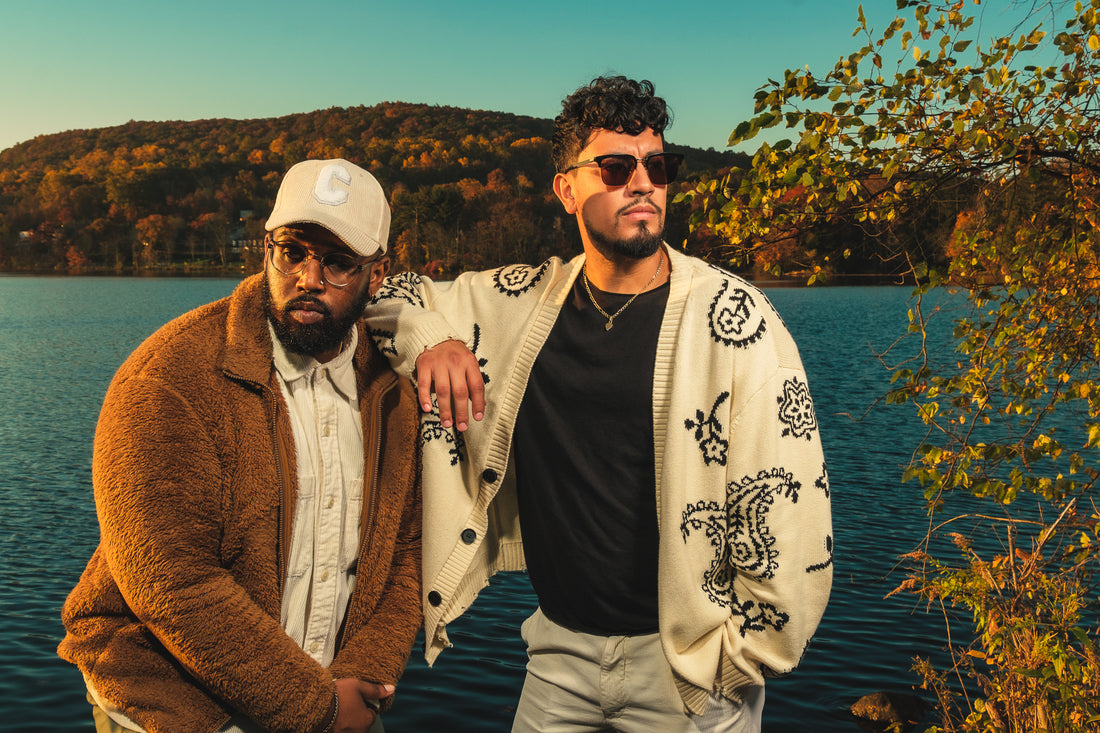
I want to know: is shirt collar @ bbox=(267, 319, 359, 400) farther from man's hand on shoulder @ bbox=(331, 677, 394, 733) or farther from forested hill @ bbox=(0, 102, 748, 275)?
forested hill @ bbox=(0, 102, 748, 275)

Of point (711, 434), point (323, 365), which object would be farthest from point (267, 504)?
point (711, 434)

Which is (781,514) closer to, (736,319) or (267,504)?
(736,319)

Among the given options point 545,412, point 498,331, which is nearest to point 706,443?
point 545,412

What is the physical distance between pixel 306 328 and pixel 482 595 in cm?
1117

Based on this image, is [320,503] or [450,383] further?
[450,383]

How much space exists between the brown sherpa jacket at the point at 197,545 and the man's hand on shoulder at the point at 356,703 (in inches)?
1.4

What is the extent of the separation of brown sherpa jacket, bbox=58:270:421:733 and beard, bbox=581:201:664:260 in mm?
1127

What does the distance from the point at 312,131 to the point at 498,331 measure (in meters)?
145

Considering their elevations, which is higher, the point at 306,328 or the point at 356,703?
the point at 306,328

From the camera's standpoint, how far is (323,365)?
247cm

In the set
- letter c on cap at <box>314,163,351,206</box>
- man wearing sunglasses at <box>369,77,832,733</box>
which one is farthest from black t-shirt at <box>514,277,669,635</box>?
letter c on cap at <box>314,163,351,206</box>

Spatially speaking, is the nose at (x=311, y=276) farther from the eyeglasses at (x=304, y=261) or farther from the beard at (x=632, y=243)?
the beard at (x=632, y=243)

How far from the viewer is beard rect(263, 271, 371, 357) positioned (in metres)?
2.37

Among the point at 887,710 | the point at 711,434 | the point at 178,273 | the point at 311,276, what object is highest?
the point at 311,276
